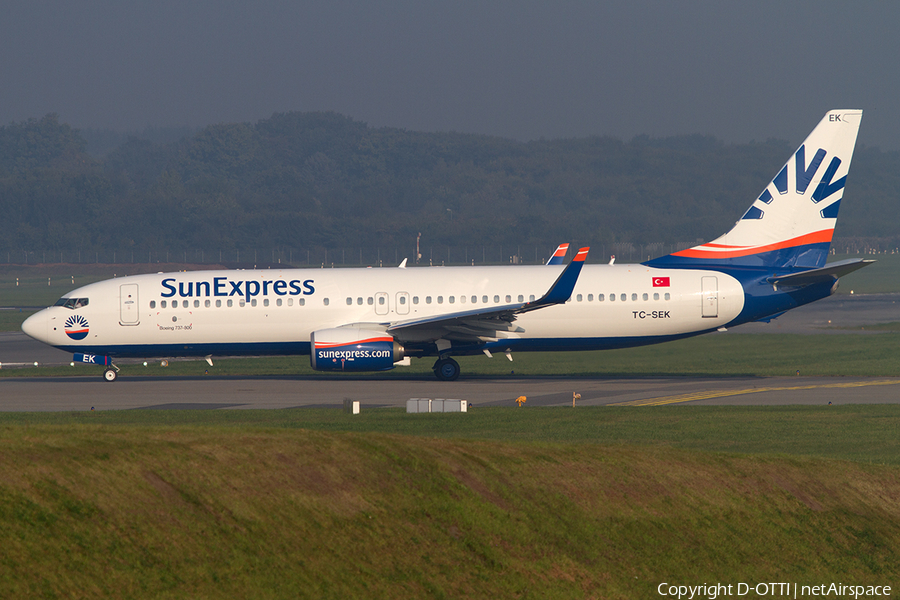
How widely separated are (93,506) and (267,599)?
2.34m

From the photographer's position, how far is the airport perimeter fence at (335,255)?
131375mm

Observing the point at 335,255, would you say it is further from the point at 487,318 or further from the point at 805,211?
the point at 805,211

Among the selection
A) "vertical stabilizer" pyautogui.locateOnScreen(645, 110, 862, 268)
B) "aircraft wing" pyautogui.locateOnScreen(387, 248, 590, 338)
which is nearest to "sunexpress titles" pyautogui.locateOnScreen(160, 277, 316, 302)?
"aircraft wing" pyautogui.locateOnScreen(387, 248, 590, 338)

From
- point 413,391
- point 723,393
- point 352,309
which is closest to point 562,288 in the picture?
point 413,391

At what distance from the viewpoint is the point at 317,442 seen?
13680 millimetres

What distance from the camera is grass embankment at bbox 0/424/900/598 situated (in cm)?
1030

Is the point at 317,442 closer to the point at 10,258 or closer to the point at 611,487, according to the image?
the point at 611,487

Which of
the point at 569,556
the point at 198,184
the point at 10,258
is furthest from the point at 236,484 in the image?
the point at 198,184

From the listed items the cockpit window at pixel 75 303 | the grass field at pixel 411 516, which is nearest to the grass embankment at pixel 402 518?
the grass field at pixel 411 516

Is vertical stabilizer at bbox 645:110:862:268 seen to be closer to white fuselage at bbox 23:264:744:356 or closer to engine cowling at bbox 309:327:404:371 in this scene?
white fuselage at bbox 23:264:744:356

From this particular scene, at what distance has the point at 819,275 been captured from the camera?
33094mm

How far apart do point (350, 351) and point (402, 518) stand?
20941mm

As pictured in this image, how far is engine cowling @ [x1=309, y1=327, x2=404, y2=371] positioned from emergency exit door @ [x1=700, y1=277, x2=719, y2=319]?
11.3 meters

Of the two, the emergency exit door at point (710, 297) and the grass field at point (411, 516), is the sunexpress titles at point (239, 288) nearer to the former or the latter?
the emergency exit door at point (710, 297)
